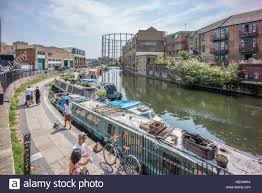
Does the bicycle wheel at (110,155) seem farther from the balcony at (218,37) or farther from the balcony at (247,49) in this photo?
the balcony at (218,37)

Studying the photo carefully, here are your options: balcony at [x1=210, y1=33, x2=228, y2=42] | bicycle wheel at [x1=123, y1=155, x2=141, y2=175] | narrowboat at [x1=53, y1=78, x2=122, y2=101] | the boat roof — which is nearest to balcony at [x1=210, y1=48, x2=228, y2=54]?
balcony at [x1=210, y1=33, x2=228, y2=42]

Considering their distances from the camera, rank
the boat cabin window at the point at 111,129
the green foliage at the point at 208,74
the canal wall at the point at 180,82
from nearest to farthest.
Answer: the boat cabin window at the point at 111,129, the canal wall at the point at 180,82, the green foliage at the point at 208,74

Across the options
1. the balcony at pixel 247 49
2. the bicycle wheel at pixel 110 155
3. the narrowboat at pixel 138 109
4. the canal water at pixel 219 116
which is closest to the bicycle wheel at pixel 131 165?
the bicycle wheel at pixel 110 155

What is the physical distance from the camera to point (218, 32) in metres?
48.8

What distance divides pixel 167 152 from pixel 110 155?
2.18m

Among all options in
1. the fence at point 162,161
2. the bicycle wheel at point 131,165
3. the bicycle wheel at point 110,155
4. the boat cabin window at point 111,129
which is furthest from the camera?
the boat cabin window at point 111,129

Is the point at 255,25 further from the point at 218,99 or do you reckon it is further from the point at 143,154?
the point at 143,154

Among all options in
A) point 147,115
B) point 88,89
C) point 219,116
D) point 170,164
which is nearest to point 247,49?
point 219,116

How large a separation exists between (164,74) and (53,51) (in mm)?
38906

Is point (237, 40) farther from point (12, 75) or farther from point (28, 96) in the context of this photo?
point (28, 96)

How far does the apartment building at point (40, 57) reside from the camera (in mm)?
63116

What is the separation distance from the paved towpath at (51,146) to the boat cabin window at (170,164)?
1.86 m

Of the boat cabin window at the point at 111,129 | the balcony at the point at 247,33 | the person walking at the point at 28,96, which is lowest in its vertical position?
the boat cabin window at the point at 111,129

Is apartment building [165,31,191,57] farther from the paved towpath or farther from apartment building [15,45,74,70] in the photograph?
the paved towpath
